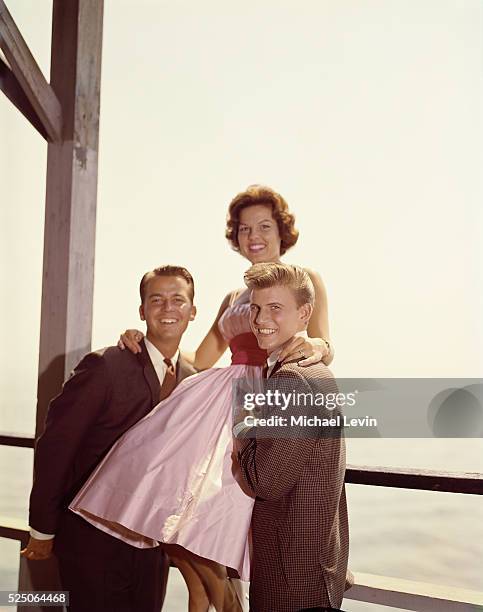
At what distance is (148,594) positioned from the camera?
84.0 inches

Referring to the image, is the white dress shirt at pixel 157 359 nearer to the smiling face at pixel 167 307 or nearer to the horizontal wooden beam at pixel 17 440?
the smiling face at pixel 167 307

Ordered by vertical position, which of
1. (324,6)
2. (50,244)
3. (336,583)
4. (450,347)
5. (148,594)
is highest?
(324,6)

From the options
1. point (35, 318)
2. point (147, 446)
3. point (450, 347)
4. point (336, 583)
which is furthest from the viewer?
point (35, 318)

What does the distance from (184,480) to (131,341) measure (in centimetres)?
47

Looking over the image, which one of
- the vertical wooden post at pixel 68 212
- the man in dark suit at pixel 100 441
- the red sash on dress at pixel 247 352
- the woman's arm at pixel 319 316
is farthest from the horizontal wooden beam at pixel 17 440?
the woman's arm at pixel 319 316

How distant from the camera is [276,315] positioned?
6.14ft

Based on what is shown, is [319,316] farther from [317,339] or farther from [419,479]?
[419,479]

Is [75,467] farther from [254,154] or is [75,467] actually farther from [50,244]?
[254,154]

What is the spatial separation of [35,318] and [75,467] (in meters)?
0.92

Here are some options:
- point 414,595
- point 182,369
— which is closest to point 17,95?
point 182,369

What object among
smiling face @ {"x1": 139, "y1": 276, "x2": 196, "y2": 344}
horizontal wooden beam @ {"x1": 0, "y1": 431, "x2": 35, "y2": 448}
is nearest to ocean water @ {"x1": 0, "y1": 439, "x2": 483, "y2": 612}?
horizontal wooden beam @ {"x1": 0, "y1": 431, "x2": 35, "y2": 448}

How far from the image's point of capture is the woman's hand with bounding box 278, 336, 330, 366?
1.78 metres

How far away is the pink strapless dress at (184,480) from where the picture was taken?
1.78m

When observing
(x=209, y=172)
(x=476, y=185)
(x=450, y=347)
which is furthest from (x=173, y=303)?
(x=476, y=185)
